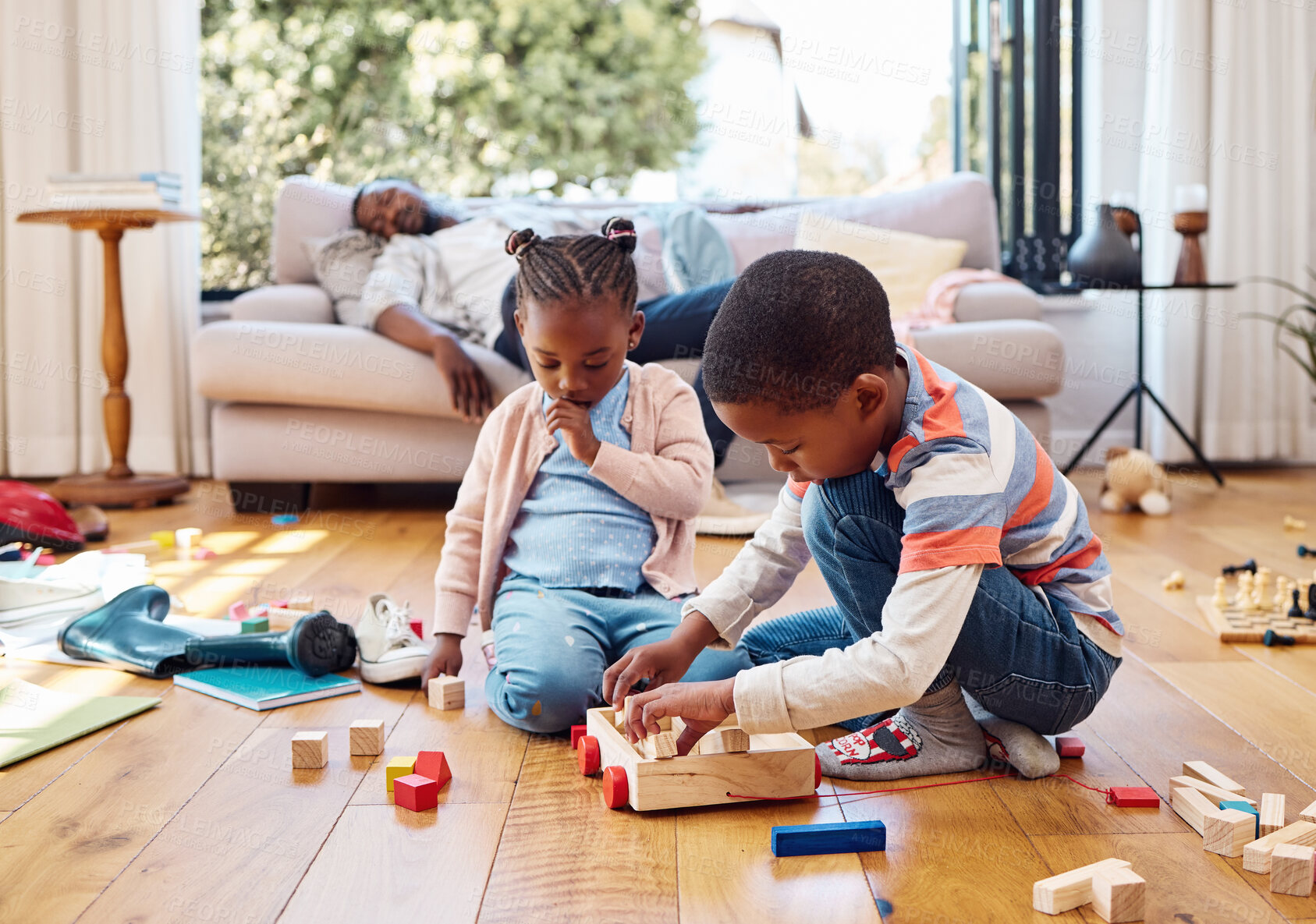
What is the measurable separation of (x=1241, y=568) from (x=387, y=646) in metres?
1.68

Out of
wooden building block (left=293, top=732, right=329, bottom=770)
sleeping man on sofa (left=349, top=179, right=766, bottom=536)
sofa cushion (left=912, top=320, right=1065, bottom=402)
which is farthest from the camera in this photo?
sofa cushion (left=912, top=320, right=1065, bottom=402)

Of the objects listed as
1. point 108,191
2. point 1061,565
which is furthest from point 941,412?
point 108,191

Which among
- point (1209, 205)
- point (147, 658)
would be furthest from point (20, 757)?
point (1209, 205)

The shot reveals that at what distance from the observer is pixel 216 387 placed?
2977 millimetres

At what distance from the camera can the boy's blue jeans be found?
112 centimetres

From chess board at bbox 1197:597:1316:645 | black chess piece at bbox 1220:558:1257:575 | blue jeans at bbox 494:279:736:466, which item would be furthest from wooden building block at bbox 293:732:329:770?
black chess piece at bbox 1220:558:1257:575

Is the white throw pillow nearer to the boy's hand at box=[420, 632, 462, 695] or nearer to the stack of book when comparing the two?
the stack of book

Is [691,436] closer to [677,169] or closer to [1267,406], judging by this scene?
[1267,406]

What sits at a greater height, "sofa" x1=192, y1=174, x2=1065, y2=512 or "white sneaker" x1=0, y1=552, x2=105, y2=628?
"sofa" x1=192, y1=174, x2=1065, y2=512

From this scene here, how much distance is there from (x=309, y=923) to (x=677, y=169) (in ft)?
14.7

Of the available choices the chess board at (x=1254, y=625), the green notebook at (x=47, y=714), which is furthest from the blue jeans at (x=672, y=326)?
the green notebook at (x=47, y=714)

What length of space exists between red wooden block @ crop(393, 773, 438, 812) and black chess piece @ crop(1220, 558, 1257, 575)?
1.76 meters

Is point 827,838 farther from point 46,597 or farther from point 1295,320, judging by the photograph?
point 1295,320

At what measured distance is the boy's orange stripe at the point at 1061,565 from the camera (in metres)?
1.20
